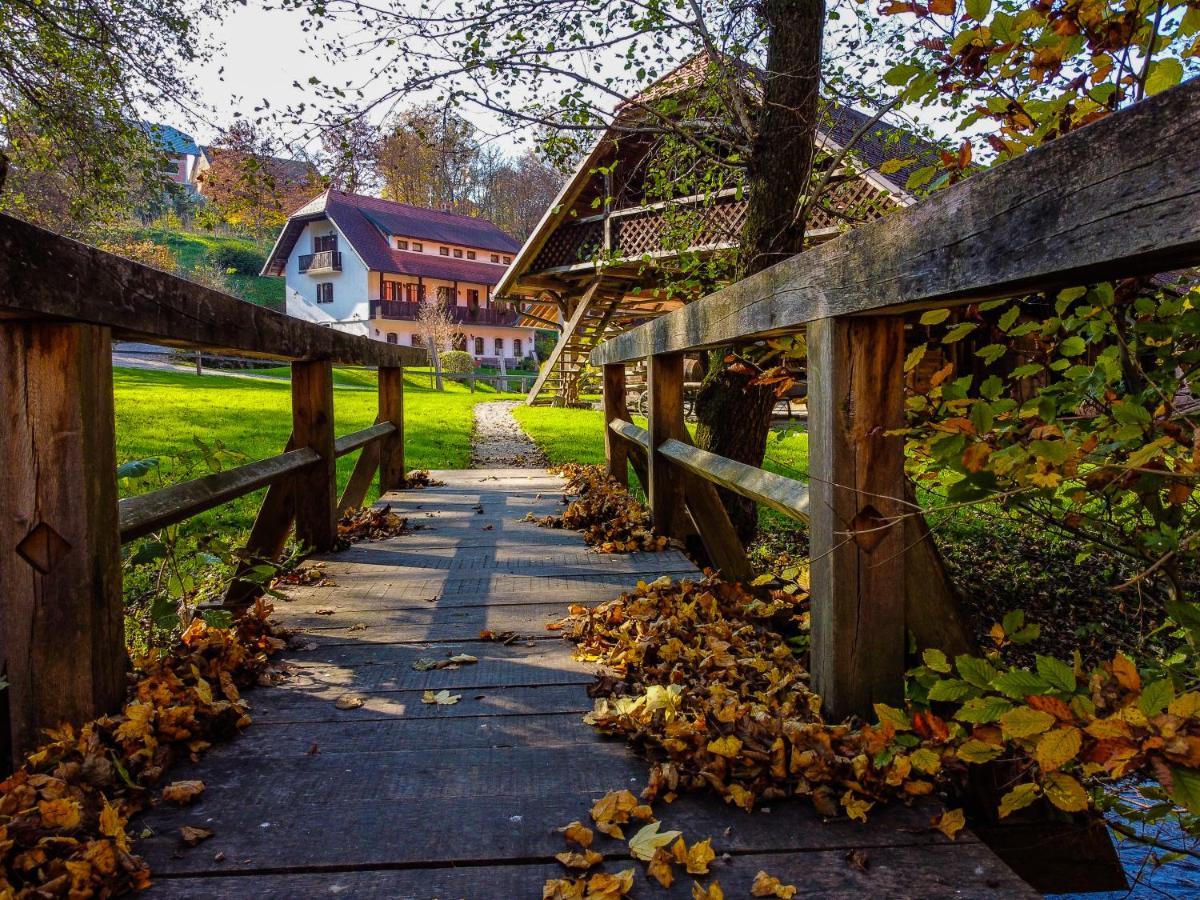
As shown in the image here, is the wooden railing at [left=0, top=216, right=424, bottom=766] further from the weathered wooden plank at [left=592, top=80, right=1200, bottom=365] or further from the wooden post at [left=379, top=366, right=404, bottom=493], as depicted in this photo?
the wooden post at [left=379, top=366, right=404, bottom=493]

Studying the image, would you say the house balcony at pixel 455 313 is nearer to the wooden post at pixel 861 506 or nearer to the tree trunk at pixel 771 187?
the tree trunk at pixel 771 187

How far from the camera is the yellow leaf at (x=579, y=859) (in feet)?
5.18

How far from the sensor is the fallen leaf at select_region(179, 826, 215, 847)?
65.6 inches

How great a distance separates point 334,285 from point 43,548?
154 ft

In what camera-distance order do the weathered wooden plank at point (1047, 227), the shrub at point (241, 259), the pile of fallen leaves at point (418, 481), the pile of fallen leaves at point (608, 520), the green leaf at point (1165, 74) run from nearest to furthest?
the weathered wooden plank at point (1047, 227) < the green leaf at point (1165, 74) < the pile of fallen leaves at point (608, 520) < the pile of fallen leaves at point (418, 481) < the shrub at point (241, 259)

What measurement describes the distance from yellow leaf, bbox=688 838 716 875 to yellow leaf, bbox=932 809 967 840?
0.47m

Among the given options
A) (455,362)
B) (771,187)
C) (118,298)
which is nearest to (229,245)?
(455,362)

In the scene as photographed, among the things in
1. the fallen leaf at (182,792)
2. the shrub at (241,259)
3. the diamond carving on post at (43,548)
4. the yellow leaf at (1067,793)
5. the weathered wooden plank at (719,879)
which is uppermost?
the shrub at (241,259)

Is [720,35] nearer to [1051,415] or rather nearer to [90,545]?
[1051,415]

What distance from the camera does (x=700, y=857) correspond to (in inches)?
62.5

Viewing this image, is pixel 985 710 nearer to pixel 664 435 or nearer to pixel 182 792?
pixel 182 792

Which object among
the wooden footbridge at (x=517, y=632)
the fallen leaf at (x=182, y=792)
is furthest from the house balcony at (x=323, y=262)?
the fallen leaf at (x=182, y=792)

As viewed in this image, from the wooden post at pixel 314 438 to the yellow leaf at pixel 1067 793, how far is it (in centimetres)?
342

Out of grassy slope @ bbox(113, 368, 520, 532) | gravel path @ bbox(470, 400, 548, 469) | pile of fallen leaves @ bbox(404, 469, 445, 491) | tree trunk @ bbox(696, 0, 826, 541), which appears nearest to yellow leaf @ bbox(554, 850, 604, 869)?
grassy slope @ bbox(113, 368, 520, 532)
